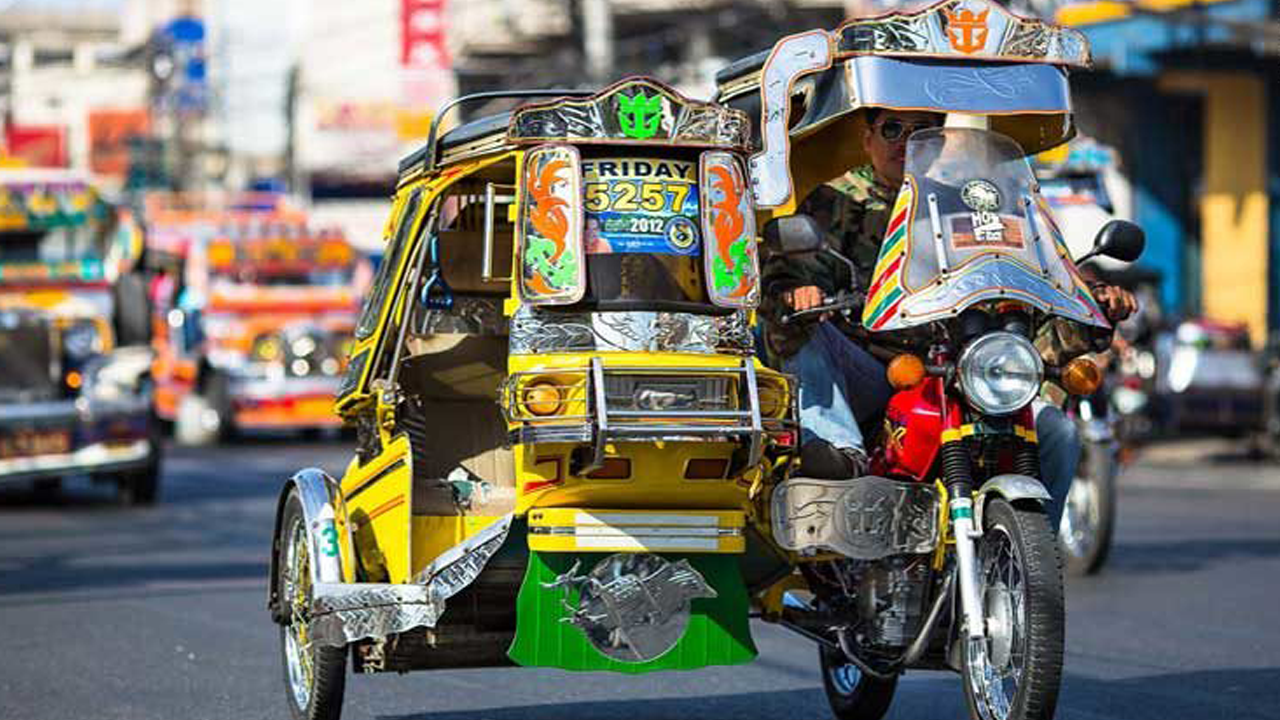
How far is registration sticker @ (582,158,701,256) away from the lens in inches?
289

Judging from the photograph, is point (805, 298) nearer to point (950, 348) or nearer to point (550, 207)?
point (950, 348)

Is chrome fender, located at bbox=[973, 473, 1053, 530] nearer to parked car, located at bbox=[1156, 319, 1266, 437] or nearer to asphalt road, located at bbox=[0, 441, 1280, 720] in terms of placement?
asphalt road, located at bbox=[0, 441, 1280, 720]

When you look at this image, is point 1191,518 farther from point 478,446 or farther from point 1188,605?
point 478,446

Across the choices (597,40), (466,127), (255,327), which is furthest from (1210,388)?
(597,40)

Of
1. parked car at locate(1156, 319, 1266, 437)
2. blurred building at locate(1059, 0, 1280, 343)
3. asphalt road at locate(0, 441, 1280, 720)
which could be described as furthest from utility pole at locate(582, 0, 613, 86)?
asphalt road at locate(0, 441, 1280, 720)

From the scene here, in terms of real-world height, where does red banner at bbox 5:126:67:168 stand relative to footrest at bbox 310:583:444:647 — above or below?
above

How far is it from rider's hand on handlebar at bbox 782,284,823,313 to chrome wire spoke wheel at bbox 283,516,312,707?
6.06 ft

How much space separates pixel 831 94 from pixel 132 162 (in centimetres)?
6629

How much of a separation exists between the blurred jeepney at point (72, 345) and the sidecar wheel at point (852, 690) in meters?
11.8

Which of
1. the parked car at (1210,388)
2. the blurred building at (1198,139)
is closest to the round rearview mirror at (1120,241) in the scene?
the parked car at (1210,388)

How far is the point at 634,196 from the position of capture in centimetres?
738

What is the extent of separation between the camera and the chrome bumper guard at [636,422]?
6.97 meters

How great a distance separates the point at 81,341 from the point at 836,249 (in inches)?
503

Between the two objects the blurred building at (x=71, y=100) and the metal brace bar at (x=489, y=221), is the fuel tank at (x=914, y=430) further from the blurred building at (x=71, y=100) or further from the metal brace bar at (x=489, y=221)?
the blurred building at (x=71, y=100)
